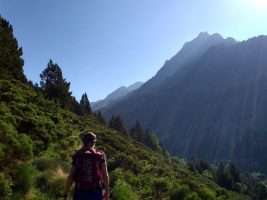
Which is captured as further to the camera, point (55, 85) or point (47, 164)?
point (55, 85)

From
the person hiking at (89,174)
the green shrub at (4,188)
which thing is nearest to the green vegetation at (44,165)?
the green shrub at (4,188)

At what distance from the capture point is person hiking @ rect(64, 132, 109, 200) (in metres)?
8.03

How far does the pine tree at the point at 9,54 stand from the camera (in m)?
43.1

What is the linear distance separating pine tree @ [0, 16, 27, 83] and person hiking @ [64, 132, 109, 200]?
3360 cm

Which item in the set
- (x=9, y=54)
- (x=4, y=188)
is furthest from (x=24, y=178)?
(x=9, y=54)

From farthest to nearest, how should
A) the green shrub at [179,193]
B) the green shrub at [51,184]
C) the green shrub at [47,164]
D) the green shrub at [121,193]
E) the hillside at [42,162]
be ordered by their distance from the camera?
the green shrub at [179,193], the green shrub at [47,164], the green shrub at [121,193], the green shrub at [51,184], the hillside at [42,162]

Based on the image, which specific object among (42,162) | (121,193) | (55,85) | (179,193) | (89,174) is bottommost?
(179,193)

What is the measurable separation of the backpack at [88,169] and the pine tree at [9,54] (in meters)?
33.7

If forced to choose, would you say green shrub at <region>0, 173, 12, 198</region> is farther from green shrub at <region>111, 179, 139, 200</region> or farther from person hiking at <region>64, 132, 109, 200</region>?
green shrub at <region>111, 179, 139, 200</region>

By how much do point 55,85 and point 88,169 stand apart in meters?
50.1

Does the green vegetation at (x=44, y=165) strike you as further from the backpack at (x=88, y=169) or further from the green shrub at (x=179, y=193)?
the backpack at (x=88, y=169)

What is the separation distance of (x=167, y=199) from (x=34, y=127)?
9.34 meters

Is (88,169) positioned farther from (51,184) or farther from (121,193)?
(121,193)

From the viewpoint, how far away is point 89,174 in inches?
319
